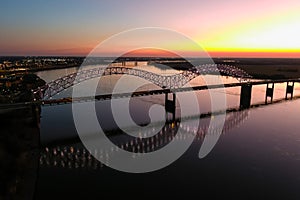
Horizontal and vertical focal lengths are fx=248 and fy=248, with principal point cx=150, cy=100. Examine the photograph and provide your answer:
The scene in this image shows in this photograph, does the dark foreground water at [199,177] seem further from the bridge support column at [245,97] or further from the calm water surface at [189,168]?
the bridge support column at [245,97]

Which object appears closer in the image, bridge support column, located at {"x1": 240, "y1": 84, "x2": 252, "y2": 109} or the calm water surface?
the calm water surface

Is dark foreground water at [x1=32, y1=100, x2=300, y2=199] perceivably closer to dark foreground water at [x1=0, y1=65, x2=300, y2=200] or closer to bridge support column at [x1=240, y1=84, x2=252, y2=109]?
dark foreground water at [x1=0, y1=65, x2=300, y2=200]

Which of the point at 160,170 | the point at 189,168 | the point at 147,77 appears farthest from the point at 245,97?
the point at 160,170

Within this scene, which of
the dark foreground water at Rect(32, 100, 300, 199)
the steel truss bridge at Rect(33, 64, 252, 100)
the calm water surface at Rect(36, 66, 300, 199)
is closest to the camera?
the dark foreground water at Rect(32, 100, 300, 199)

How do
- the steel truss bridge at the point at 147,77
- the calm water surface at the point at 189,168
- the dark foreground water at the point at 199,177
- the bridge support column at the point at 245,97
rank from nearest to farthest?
the dark foreground water at the point at 199,177 < the calm water surface at the point at 189,168 < the steel truss bridge at the point at 147,77 < the bridge support column at the point at 245,97

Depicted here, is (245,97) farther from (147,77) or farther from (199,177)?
(199,177)

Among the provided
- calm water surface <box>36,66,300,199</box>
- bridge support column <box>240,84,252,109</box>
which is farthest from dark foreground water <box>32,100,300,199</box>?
bridge support column <box>240,84,252,109</box>

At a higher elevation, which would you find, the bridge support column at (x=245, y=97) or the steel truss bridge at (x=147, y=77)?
the steel truss bridge at (x=147, y=77)

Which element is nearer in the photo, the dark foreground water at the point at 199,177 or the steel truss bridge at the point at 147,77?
the dark foreground water at the point at 199,177

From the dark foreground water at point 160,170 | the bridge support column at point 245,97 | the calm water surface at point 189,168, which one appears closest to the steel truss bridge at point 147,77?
the calm water surface at point 189,168

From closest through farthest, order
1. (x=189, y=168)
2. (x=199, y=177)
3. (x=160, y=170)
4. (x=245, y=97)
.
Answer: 1. (x=199, y=177)
2. (x=160, y=170)
3. (x=189, y=168)
4. (x=245, y=97)

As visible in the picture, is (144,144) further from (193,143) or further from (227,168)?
(227,168)
